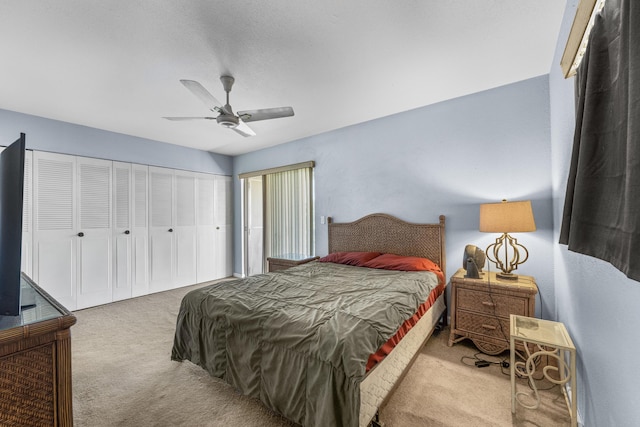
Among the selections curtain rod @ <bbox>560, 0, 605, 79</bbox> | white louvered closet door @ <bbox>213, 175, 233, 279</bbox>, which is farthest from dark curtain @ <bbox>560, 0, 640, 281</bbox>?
white louvered closet door @ <bbox>213, 175, 233, 279</bbox>

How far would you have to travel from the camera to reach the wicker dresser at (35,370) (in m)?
0.76

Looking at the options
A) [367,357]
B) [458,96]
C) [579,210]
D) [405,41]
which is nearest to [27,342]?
[367,357]

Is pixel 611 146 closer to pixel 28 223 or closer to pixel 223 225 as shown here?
pixel 28 223

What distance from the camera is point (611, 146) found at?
0.81 m

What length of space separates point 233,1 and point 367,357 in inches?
86.3

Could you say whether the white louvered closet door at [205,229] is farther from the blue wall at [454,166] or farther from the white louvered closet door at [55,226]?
the blue wall at [454,166]

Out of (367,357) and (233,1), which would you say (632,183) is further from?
(233,1)

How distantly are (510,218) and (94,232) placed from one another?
5062 millimetres

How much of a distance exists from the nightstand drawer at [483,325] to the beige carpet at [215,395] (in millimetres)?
214

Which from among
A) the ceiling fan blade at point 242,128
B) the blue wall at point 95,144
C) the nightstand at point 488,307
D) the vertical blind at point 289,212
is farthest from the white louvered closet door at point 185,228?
the nightstand at point 488,307

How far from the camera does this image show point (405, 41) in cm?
206

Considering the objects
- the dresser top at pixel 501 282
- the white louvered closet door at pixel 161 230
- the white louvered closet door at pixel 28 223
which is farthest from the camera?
the white louvered closet door at pixel 161 230

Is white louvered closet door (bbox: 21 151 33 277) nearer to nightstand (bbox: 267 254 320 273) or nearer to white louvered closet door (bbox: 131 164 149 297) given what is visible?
white louvered closet door (bbox: 131 164 149 297)

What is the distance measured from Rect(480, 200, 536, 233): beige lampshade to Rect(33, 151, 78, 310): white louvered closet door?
500cm
